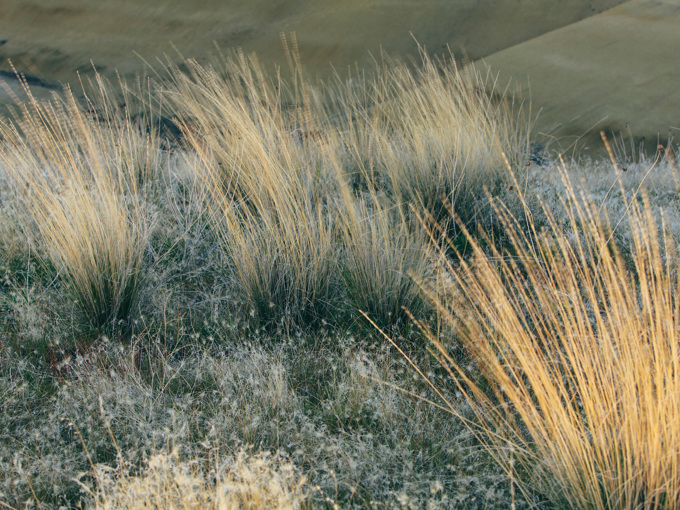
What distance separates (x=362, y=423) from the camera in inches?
64.3

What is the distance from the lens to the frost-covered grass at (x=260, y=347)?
4.52ft

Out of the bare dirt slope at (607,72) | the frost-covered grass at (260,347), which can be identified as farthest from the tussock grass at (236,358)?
the bare dirt slope at (607,72)

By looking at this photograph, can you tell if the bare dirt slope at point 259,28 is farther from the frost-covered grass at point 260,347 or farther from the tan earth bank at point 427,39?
the frost-covered grass at point 260,347

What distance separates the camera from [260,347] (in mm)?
Answer: 1878

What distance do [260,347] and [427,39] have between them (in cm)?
571

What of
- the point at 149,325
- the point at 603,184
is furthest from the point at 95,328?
the point at 603,184

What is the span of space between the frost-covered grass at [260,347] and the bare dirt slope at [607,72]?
2.64 m

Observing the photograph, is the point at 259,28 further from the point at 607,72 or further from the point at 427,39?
the point at 607,72

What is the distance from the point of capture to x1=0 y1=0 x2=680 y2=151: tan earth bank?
5.58 m

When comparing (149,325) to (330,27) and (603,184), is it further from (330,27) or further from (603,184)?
(330,27)

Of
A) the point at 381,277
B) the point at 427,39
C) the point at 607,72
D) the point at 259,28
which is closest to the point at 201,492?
the point at 381,277

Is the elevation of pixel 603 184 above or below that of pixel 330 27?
below

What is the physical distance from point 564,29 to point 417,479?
6.27 meters

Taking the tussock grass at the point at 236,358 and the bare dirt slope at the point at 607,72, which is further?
the bare dirt slope at the point at 607,72
